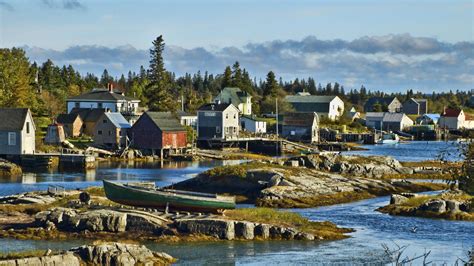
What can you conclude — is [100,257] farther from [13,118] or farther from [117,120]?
[117,120]

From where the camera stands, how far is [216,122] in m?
111

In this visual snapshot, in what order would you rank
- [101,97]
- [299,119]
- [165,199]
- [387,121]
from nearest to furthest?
[165,199], [101,97], [299,119], [387,121]

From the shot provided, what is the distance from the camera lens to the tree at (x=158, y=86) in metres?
123

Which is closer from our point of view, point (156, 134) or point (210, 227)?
point (210, 227)

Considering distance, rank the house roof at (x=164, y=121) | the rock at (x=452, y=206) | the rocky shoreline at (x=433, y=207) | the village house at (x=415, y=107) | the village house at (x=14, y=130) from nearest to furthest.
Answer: the rocky shoreline at (x=433, y=207)
the rock at (x=452, y=206)
the village house at (x=14, y=130)
the house roof at (x=164, y=121)
the village house at (x=415, y=107)

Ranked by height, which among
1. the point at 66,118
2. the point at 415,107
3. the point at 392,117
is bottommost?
the point at 66,118

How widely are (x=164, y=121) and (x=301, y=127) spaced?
31.8 m

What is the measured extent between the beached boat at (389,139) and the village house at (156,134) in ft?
159

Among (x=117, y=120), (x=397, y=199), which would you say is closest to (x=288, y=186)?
(x=397, y=199)

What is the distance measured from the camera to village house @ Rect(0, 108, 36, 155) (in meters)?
85.1

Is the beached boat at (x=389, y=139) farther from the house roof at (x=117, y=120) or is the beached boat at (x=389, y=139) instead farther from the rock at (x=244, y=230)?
the rock at (x=244, y=230)

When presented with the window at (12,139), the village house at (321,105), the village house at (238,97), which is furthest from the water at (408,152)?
the window at (12,139)

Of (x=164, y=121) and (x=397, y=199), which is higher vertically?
(x=164, y=121)

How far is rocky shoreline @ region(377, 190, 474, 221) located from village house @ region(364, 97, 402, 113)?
126 m
